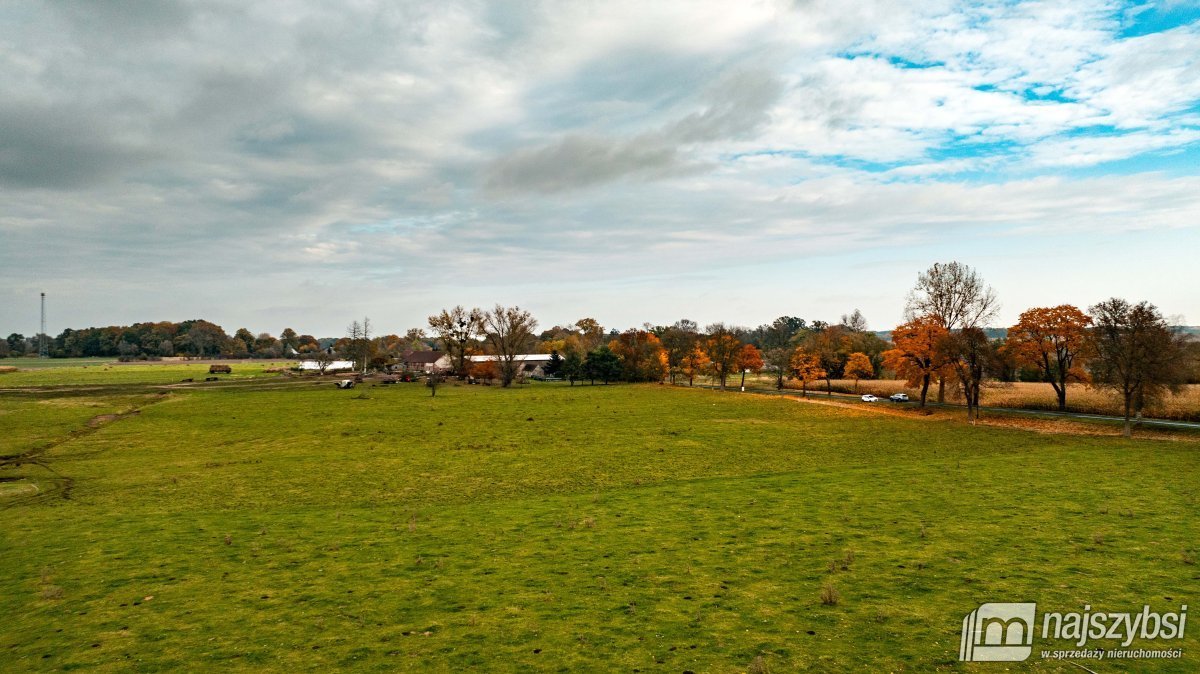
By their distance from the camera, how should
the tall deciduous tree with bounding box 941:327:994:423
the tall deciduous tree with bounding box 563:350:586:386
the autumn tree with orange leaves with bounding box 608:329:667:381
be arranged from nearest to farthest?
the tall deciduous tree with bounding box 941:327:994:423 → the tall deciduous tree with bounding box 563:350:586:386 → the autumn tree with orange leaves with bounding box 608:329:667:381

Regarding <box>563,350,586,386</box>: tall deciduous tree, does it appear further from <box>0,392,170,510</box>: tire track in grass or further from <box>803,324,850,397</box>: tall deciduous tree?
<box>0,392,170,510</box>: tire track in grass

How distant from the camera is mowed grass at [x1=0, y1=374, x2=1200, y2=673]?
10906 mm

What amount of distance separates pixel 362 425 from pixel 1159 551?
168 ft

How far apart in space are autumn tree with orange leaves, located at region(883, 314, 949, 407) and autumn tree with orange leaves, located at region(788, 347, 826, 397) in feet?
77.7

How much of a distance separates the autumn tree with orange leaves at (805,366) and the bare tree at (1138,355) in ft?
147

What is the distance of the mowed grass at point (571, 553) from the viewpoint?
10906 millimetres

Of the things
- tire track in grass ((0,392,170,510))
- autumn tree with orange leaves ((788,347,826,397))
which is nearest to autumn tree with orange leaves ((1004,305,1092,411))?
autumn tree with orange leaves ((788,347,826,397))

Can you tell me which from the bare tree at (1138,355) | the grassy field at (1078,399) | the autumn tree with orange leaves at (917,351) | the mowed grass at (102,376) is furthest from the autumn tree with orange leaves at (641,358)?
the mowed grass at (102,376)

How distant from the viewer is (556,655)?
10.5 m

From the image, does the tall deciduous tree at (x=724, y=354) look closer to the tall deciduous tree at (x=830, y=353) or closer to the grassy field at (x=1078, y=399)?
the tall deciduous tree at (x=830, y=353)

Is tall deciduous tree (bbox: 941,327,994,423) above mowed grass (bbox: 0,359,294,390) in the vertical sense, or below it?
above

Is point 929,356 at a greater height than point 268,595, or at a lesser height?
greater

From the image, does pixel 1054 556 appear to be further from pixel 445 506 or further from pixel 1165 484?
pixel 445 506

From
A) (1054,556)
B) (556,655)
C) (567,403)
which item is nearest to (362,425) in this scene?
(567,403)
